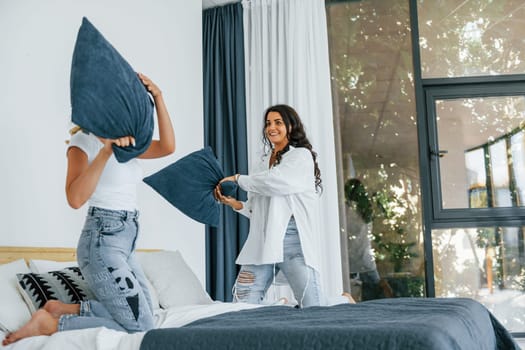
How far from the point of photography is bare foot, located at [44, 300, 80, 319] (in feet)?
6.80

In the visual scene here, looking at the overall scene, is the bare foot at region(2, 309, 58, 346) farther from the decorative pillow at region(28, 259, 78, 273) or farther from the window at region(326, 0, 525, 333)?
the window at region(326, 0, 525, 333)

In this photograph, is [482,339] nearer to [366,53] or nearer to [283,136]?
[283,136]

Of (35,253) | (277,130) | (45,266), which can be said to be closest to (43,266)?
(45,266)

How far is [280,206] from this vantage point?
288 cm

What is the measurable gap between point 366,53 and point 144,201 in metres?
1.89

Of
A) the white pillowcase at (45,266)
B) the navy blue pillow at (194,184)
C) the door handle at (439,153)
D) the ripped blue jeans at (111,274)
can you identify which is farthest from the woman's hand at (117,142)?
the door handle at (439,153)

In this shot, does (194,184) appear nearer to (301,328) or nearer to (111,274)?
(111,274)

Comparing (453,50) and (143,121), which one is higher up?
(453,50)

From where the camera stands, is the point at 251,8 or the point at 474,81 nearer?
the point at 474,81

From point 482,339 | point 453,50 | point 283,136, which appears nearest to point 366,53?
point 453,50

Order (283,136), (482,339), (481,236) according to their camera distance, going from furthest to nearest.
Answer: (481,236) → (283,136) → (482,339)

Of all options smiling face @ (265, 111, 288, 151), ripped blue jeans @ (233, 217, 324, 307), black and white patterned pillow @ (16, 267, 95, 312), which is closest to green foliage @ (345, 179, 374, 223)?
smiling face @ (265, 111, 288, 151)

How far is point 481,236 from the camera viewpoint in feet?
14.0

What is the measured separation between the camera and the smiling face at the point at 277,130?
305 centimetres
